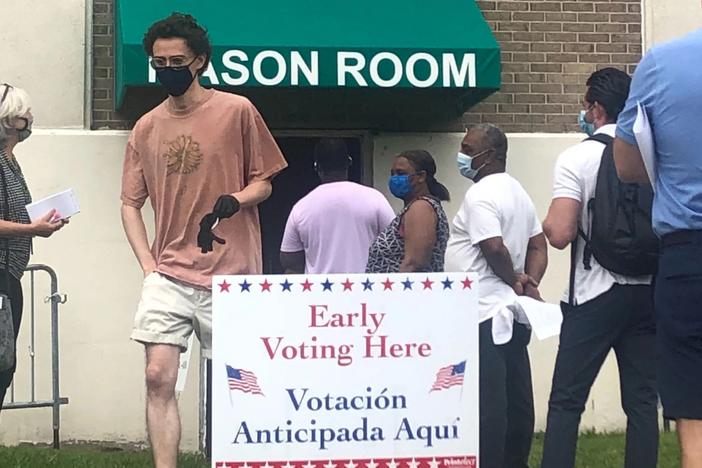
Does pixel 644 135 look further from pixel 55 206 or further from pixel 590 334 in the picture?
pixel 55 206

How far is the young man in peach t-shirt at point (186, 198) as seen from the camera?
5004mm

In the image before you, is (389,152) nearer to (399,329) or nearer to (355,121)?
(355,121)

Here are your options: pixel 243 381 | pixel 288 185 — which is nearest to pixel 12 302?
pixel 243 381

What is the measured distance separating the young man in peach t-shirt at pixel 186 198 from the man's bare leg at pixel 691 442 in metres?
2.15

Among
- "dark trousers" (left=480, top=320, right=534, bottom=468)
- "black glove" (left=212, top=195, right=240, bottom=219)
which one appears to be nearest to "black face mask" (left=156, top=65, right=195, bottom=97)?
"black glove" (left=212, top=195, right=240, bottom=219)

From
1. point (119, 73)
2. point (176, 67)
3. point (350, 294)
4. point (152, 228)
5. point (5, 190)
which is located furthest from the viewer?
point (152, 228)

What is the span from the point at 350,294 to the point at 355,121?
3784 millimetres

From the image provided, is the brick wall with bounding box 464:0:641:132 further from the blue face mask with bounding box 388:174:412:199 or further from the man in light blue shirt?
the man in light blue shirt

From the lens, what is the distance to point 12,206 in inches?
221

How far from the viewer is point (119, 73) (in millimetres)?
7523

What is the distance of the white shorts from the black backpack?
1684 millimetres

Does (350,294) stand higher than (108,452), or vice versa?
(350,294)

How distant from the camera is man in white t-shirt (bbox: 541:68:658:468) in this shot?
5.01 metres

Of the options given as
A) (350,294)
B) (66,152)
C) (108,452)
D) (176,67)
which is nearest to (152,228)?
(66,152)
